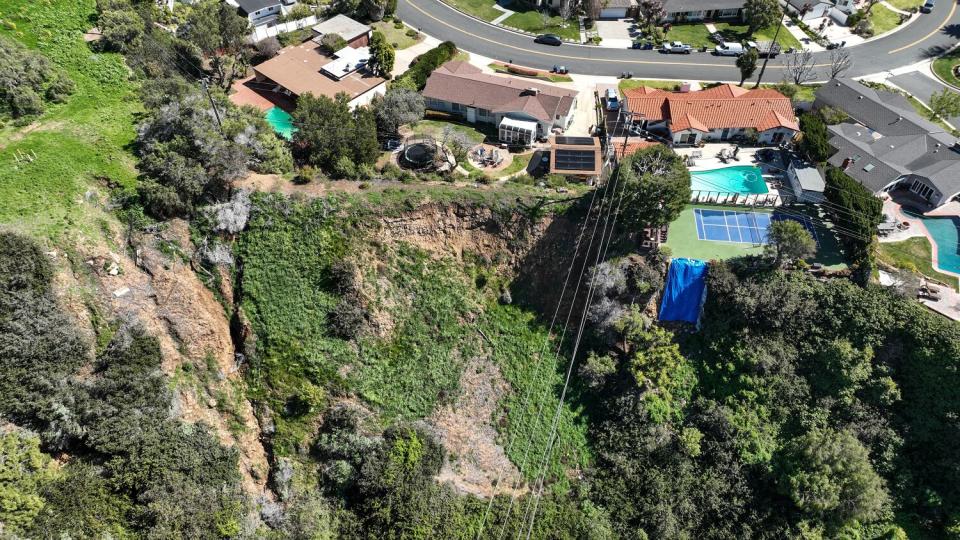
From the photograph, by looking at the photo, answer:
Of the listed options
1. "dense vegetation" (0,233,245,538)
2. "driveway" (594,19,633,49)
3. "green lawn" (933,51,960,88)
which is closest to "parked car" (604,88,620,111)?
"driveway" (594,19,633,49)

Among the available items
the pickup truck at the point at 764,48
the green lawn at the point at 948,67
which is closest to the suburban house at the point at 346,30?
the pickup truck at the point at 764,48

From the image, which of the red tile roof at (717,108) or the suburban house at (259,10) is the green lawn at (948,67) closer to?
the red tile roof at (717,108)

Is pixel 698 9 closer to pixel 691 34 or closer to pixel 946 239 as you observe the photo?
pixel 691 34

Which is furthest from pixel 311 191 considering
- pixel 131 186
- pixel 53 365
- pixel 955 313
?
pixel 955 313

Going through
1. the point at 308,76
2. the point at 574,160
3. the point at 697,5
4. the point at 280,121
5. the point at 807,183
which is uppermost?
the point at 697,5

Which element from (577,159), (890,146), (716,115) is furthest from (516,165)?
(890,146)
